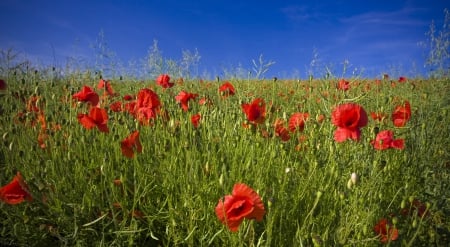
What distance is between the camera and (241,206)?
1082 mm

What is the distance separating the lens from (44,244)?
5.90ft

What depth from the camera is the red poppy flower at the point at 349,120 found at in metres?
1.52

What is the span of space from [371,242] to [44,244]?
162cm

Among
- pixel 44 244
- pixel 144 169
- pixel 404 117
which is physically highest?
pixel 404 117

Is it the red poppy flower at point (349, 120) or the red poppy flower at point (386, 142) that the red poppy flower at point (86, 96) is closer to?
the red poppy flower at point (349, 120)

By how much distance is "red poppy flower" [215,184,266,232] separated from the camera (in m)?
1.06

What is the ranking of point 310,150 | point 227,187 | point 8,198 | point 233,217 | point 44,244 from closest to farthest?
point 233,217, point 8,198, point 227,187, point 44,244, point 310,150

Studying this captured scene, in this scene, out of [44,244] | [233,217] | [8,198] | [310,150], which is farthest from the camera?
[310,150]

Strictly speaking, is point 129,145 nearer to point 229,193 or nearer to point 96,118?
point 96,118

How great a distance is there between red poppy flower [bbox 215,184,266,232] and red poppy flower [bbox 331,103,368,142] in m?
0.62

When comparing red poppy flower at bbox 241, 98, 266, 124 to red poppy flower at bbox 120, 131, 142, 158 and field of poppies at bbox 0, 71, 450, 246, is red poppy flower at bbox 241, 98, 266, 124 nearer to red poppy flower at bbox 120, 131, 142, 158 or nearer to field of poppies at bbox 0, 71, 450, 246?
field of poppies at bbox 0, 71, 450, 246

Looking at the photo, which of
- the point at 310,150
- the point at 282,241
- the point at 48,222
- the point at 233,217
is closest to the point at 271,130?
the point at 310,150

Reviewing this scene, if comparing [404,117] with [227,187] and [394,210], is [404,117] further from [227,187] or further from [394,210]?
[227,187]

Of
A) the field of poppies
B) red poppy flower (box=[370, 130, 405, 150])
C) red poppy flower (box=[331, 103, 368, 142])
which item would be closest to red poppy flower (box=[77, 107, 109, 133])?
the field of poppies
